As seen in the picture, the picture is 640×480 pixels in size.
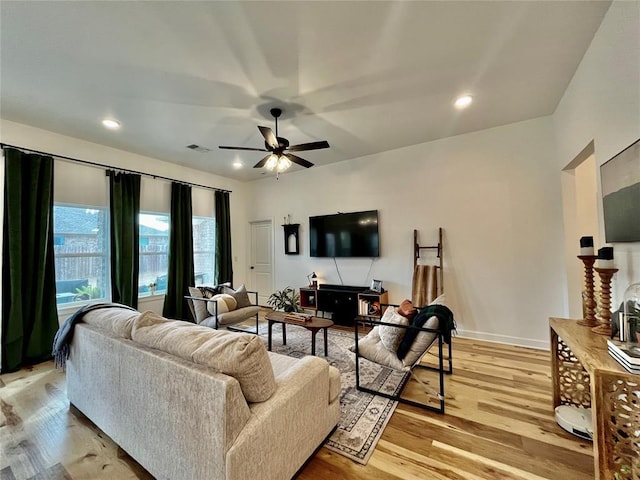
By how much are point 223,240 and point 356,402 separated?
4343 millimetres

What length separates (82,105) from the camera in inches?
113

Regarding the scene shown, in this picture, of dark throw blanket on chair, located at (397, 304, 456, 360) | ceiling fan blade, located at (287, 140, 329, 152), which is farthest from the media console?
ceiling fan blade, located at (287, 140, 329, 152)

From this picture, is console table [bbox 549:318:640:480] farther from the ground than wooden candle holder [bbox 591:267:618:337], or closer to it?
closer to it

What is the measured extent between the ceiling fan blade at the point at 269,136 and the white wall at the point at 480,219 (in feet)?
7.44

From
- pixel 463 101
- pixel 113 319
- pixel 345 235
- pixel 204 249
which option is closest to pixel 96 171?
pixel 204 249

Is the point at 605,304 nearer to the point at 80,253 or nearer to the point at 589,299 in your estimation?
the point at 589,299

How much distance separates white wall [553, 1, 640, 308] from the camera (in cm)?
164

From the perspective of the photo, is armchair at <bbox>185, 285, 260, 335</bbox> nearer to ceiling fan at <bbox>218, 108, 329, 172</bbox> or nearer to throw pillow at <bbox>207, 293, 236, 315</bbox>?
throw pillow at <bbox>207, 293, 236, 315</bbox>

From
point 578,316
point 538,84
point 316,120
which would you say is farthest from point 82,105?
point 578,316

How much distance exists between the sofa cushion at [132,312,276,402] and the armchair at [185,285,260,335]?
6.91 feet

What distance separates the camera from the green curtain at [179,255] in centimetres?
460

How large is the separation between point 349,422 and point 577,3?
3354 mm

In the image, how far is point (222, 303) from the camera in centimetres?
371

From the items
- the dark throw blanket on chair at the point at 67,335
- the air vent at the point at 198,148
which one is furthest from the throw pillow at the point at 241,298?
the air vent at the point at 198,148
